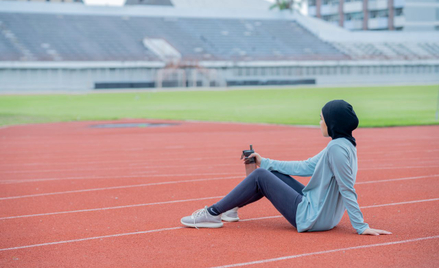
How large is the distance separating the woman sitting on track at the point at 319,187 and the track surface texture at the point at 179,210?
0.13m

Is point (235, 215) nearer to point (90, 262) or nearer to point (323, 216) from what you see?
point (323, 216)

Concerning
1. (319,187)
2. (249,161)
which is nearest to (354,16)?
(249,161)

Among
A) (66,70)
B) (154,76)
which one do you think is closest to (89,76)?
(66,70)

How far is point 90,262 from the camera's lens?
4.74 metres

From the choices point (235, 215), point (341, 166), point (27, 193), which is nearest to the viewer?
point (341, 166)

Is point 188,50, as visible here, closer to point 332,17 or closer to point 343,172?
point 332,17

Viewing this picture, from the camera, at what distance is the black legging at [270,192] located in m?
5.41

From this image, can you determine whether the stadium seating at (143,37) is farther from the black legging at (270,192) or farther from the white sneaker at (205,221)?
the black legging at (270,192)

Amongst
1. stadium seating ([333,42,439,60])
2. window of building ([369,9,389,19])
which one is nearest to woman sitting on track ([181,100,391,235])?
stadium seating ([333,42,439,60])

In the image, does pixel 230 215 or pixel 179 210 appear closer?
pixel 230 215

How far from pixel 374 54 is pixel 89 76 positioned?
35266 millimetres

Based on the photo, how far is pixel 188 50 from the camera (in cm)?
6312

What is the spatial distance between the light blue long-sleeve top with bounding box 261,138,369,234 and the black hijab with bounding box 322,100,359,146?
7 centimetres

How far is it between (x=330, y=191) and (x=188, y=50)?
58.8m
